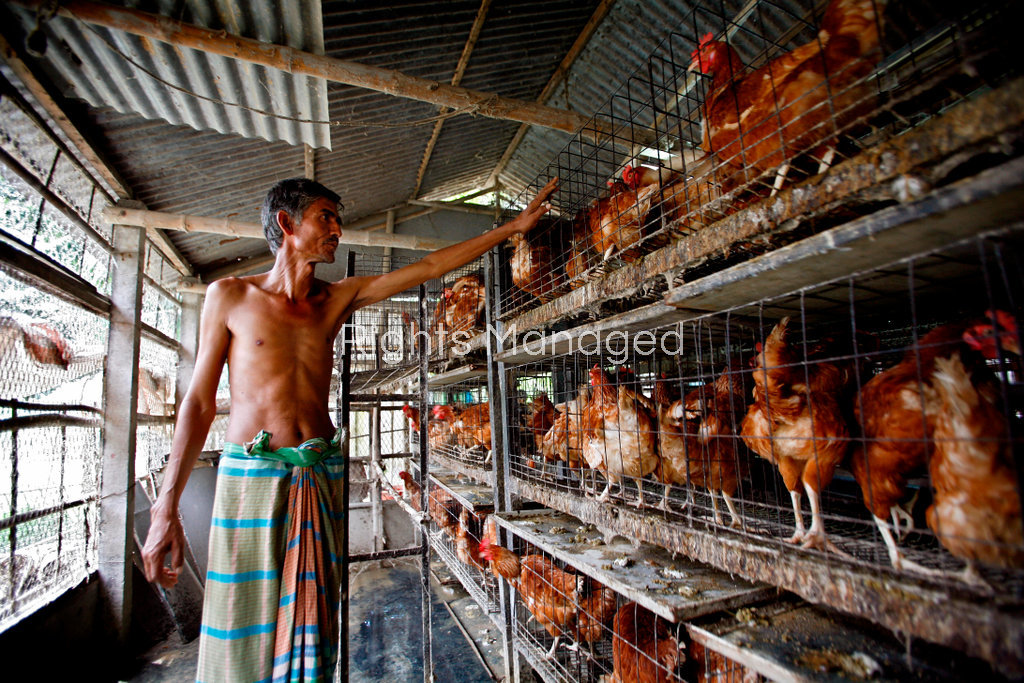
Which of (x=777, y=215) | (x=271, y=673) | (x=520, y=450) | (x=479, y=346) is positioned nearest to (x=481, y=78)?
(x=479, y=346)

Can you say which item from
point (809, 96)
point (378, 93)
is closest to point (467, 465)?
point (809, 96)

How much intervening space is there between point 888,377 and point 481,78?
4.86 metres

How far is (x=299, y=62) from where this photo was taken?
2.65m

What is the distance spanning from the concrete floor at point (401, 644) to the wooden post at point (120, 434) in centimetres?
59

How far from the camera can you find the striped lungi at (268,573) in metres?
1.53

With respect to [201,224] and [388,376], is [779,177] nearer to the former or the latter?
[201,224]

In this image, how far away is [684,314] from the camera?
1.72 m

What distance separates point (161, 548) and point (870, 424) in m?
2.43

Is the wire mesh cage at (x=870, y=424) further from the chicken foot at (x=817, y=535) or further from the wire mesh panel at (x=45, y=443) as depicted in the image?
the wire mesh panel at (x=45, y=443)

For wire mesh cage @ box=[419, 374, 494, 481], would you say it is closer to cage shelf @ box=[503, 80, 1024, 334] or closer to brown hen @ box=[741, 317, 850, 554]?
brown hen @ box=[741, 317, 850, 554]

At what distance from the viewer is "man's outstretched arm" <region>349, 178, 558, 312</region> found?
7.18 feet

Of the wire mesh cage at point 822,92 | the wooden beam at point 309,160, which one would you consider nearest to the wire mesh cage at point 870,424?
the wire mesh cage at point 822,92

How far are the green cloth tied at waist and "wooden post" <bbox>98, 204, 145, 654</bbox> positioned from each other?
383 cm

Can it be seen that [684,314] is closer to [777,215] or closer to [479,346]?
[777,215]
